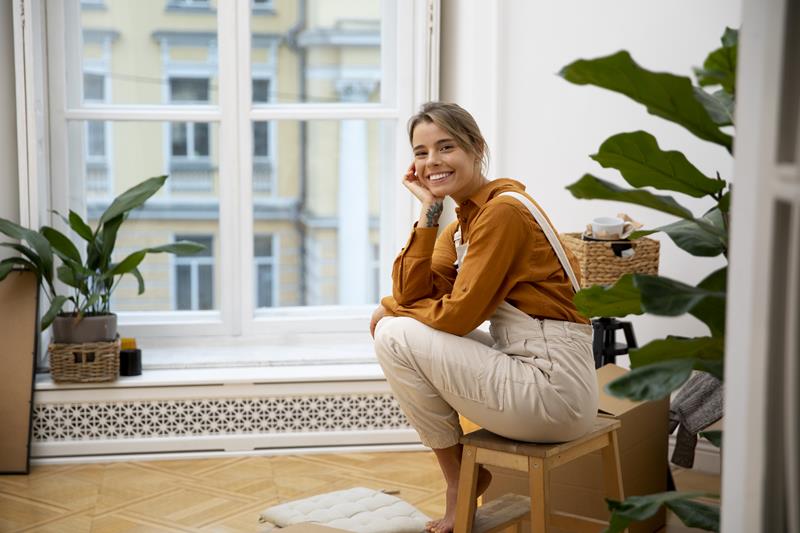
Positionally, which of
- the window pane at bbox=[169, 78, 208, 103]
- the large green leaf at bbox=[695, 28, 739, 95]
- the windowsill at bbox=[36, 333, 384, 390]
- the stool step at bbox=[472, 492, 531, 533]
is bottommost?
the stool step at bbox=[472, 492, 531, 533]

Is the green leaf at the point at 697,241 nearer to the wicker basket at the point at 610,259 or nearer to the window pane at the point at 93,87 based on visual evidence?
the wicker basket at the point at 610,259

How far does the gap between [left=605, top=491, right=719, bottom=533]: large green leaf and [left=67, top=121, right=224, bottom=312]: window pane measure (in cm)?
291

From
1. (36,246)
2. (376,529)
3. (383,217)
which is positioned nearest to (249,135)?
(383,217)

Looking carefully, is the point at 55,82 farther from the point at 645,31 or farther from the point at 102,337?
the point at 645,31

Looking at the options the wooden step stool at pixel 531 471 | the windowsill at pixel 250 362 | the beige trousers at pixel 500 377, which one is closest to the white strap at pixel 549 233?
the beige trousers at pixel 500 377

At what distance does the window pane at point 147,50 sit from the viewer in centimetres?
407

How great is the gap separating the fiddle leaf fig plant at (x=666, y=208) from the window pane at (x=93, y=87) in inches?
113

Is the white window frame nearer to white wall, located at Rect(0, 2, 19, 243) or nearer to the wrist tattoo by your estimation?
white wall, located at Rect(0, 2, 19, 243)

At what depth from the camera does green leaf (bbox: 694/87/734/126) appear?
1.62 m

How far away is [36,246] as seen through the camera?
139 inches

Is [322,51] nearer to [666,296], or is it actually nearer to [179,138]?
[179,138]

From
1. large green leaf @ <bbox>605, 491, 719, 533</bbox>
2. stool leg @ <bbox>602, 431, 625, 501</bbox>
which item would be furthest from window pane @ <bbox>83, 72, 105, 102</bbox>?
large green leaf @ <bbox>605, 491, 719, 533</bbox>

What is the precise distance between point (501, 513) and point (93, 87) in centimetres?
267

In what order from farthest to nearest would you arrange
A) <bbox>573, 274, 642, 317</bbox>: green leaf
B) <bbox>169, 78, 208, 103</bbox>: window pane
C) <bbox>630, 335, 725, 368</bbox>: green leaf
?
1. <bbox>169, 78, 208, 103</bbox>: window pane
2. <bbox>573, 274, 642, 317</bbox>: green leaf
3. <bbox>630, 335, 725, 368</bbox>: green leaf
